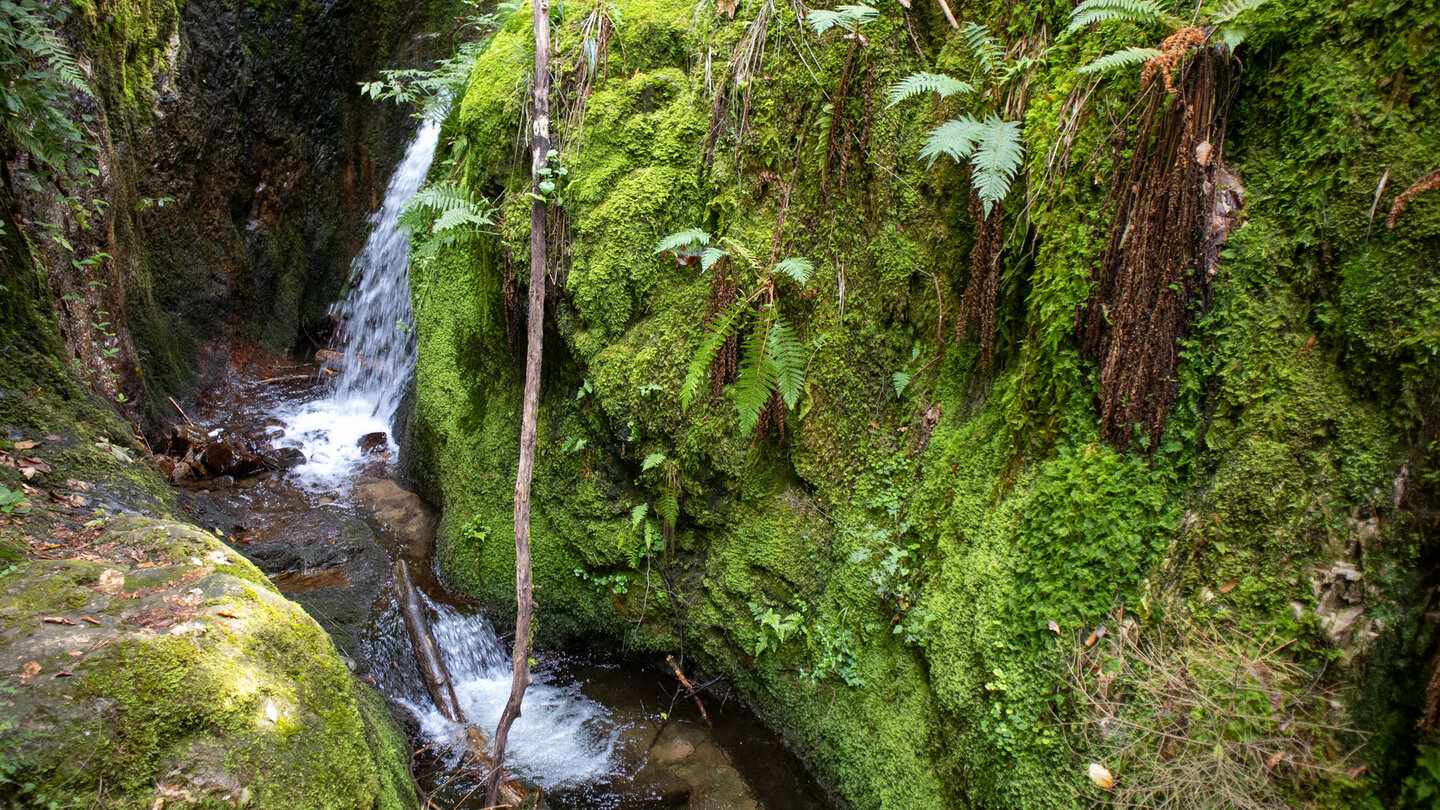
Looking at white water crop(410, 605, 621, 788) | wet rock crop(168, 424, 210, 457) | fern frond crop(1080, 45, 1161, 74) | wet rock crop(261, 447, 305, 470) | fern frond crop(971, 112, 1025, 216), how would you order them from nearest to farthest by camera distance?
→ fern frond crop(1080, 45, 1161, 74) → fern frond crop(971, 112, 1025, 216) → white water crop(410, 605, 621, 788) → wet rock crop(168, 424, 210, 457) → wet rock crop(261, 447, 305, 470)

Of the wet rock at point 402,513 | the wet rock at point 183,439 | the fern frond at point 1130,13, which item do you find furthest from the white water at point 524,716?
the fern frond at point 1130,13

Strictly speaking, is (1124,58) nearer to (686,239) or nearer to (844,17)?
(844,17)

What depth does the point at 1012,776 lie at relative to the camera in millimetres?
3109

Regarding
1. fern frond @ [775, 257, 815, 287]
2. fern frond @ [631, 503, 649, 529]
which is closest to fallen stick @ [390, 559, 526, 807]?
fern frond @ [631, 503, 649, 529]

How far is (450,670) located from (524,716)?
2.56ft

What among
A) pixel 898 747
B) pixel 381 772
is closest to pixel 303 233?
pixel 381 772

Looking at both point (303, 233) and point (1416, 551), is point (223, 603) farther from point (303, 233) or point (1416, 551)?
→ point (303, 233)

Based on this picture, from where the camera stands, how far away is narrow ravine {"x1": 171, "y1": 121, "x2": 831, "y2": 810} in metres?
4.39

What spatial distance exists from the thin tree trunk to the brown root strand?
326 cm

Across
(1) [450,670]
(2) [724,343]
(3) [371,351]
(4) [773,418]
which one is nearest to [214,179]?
(3) [371,351]

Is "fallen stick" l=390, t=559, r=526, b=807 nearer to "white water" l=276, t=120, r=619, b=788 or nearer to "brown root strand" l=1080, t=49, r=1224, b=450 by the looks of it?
"white water" l=276, t=120, r=619, b=788

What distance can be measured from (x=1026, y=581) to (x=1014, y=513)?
33cm

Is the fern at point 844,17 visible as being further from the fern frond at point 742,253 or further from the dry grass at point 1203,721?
the dry grass at point 1203,721

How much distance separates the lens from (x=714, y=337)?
4.26 metres
